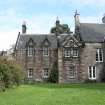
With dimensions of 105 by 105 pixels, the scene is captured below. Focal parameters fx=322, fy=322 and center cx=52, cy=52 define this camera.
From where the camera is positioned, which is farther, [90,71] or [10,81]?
[90,71]

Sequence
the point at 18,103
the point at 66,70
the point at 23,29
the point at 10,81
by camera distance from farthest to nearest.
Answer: the point at 23,29, the point at 66,70, the point at 10,81, the point at 18,103

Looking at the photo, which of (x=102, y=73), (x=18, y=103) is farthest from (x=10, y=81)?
(x=102, y=73)

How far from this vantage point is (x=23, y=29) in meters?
59.7

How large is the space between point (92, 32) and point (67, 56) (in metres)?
6.31

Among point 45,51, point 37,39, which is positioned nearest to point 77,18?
point 37,39

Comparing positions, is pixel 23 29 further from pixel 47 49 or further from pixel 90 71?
pixel 90 71

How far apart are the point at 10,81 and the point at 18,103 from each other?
47.1 feet

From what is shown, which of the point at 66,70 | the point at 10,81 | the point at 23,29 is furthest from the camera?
the point at 23,29

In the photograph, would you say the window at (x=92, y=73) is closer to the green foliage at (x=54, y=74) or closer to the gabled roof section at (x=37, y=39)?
the green foliage at (x=54, y=74)

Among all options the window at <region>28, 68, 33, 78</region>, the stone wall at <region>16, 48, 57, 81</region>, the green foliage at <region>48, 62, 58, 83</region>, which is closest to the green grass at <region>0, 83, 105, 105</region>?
the green foliage at <region>48, 62, 58, 83</region>

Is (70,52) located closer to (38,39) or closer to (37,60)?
(37,60)

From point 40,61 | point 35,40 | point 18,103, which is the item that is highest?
point 35,40

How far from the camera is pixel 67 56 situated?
5394 centimetres

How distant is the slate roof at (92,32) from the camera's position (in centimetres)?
5416
